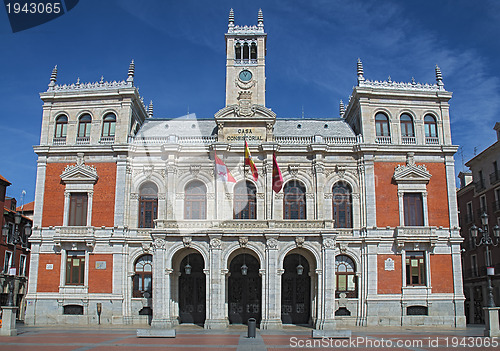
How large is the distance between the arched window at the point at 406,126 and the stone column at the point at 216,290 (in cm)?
1771

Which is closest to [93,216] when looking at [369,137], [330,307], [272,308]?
[272,308]

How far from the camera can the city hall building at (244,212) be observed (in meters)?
37.1

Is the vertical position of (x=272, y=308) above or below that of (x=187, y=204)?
below

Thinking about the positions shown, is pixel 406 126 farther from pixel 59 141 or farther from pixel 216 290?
pixel 59 141

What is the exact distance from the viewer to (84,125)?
135ft

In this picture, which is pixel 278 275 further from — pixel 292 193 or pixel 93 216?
pixel 93 216

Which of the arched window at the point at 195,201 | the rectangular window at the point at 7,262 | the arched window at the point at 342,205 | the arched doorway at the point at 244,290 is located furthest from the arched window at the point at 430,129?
the rectangular window at the point at 7,262

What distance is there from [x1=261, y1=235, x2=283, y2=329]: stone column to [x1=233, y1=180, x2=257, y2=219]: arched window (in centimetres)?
447

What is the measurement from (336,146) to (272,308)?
13.8m

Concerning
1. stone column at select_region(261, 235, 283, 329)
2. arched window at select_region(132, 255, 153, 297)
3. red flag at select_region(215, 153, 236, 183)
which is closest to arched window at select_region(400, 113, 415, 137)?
stone column at select_region(261, 235, 283, 329)

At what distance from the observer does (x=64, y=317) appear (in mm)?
37219

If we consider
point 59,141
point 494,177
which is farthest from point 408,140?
point 59,141

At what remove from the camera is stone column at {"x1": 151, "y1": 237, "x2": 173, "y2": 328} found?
112 feet

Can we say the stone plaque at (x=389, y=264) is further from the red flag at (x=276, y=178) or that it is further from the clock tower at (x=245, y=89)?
the clock tower at (x=245, y=89)
